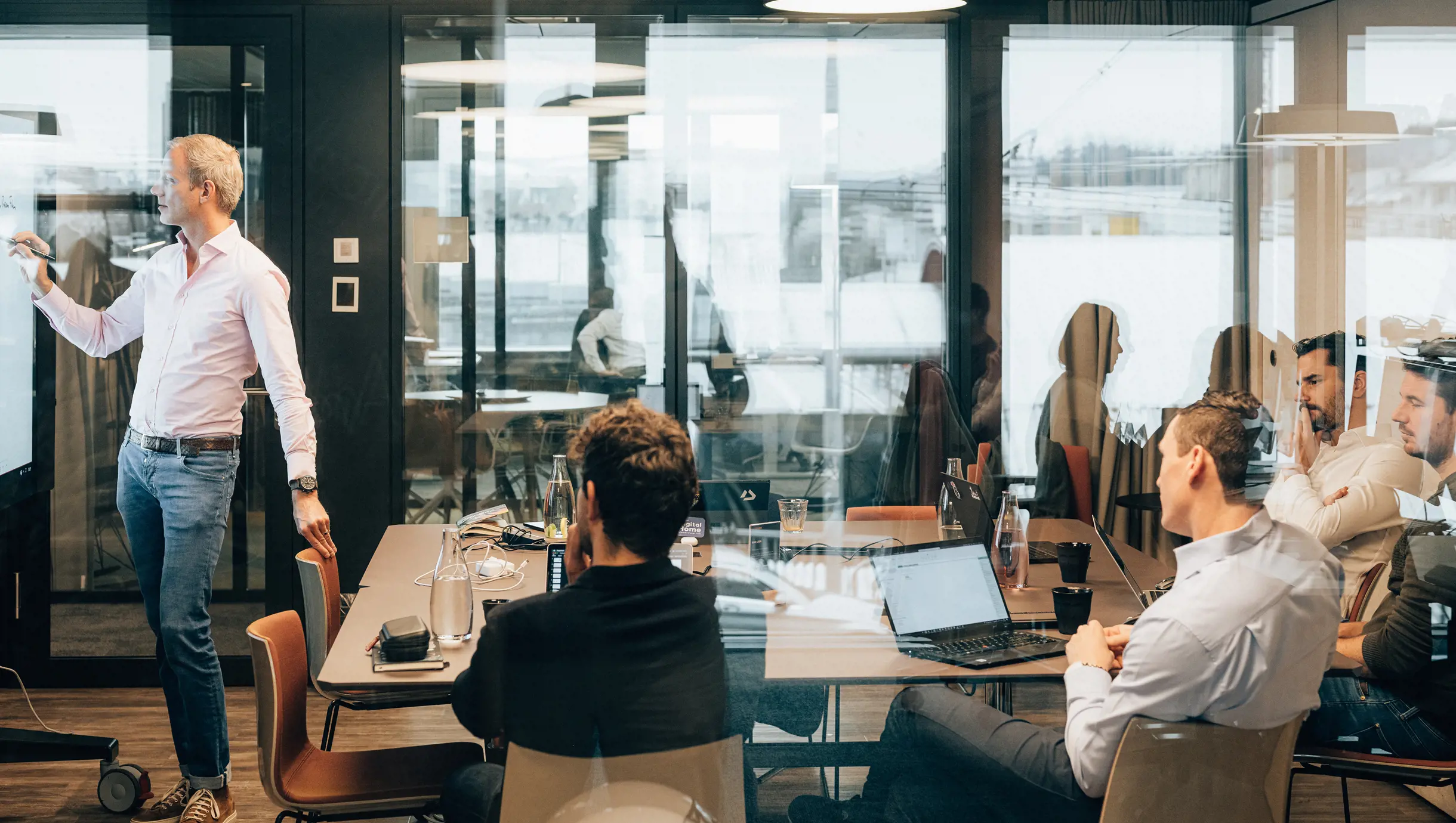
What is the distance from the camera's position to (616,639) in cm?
179

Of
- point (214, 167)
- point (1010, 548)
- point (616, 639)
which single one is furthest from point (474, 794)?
point (214, 167)

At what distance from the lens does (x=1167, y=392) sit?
2166mm

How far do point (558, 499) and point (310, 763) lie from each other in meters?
0.84

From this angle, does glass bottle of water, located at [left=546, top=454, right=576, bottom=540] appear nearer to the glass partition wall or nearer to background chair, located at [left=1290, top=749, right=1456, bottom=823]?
the glass partition wall

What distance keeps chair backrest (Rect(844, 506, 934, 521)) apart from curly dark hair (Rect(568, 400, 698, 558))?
547 mm

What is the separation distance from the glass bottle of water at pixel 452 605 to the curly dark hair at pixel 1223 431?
1.34 m

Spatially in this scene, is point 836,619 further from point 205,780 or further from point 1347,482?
point 205,780

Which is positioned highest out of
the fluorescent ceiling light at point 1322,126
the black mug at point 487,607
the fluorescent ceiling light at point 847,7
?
the fluorescent ceiling light at point 847,7

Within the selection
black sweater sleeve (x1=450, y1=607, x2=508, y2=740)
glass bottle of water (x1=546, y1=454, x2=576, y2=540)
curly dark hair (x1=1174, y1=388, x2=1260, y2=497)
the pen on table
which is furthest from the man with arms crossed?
curly dark hair (x1=1174, y1=388, x2=1260, y2=497)

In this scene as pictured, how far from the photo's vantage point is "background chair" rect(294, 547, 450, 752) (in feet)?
7.98

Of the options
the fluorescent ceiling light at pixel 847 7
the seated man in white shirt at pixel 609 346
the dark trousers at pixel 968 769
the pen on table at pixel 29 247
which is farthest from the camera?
the pen on table at pixel 29 247

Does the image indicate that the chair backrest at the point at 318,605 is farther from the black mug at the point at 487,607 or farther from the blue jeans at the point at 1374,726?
the blue jeans at the point at 1374,726

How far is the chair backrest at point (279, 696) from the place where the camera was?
2.16 meters

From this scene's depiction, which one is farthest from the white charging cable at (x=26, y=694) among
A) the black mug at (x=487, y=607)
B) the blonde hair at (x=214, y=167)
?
the black mug at (x=487, y=607)
